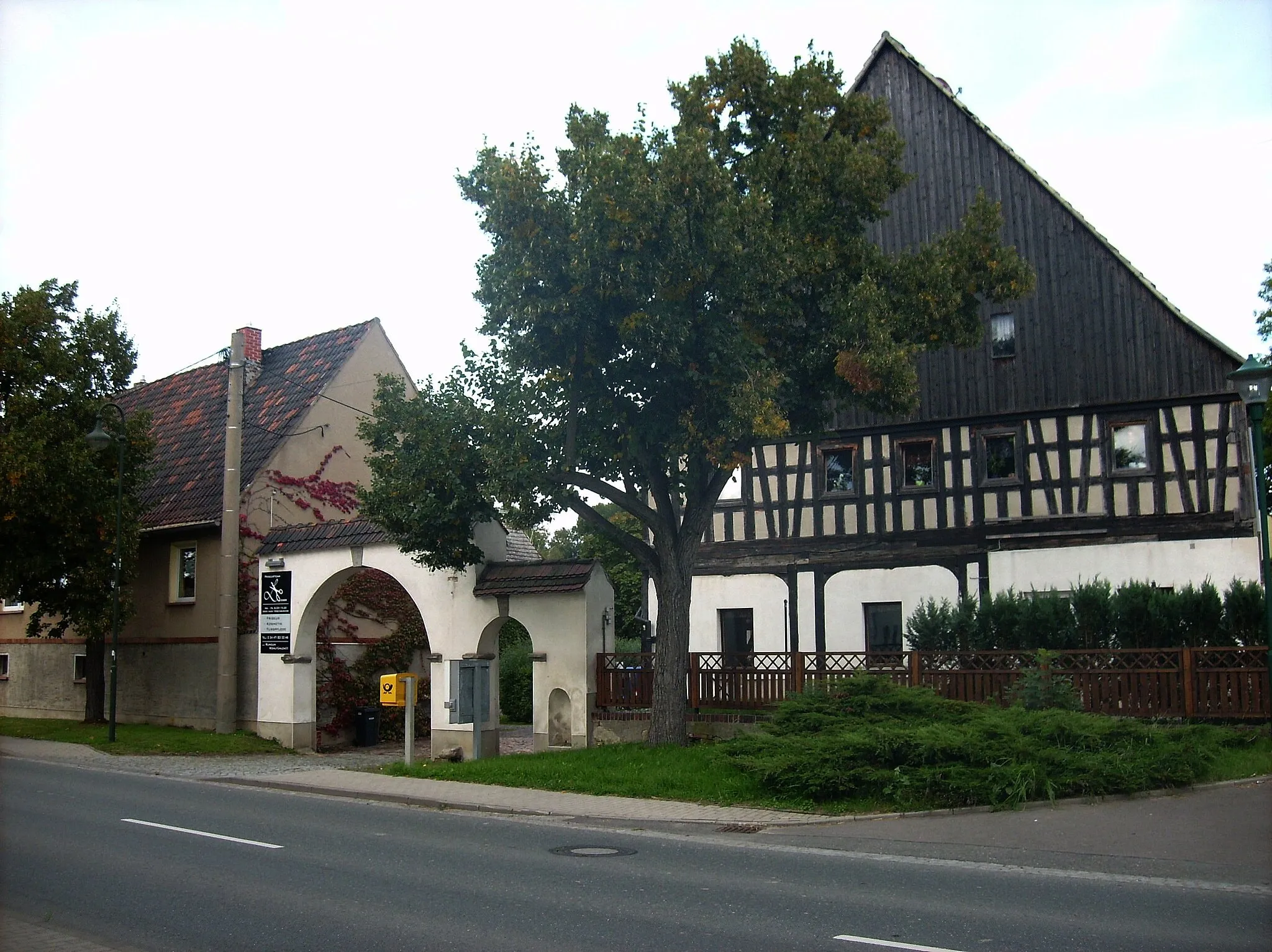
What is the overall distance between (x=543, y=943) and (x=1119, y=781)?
8.07 meters

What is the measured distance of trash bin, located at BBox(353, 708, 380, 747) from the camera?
26078 mm

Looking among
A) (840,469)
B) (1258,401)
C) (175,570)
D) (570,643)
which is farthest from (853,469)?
(175,570)

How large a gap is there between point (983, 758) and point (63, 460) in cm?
1874

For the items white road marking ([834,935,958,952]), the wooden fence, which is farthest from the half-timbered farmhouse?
white road marking ([834,935,958,952])

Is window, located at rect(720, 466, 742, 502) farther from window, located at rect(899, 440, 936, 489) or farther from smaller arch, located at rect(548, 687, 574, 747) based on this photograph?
smaller arch, located at rect(548, 687, 574, 747)

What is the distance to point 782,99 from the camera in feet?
57.2

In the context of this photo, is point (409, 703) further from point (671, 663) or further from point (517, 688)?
point (517, 688)

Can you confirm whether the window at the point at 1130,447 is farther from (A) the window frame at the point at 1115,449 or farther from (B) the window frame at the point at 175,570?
(B) the window frame at the point at 175,570

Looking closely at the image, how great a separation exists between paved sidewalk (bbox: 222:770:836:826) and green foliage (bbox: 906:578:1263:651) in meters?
7.80

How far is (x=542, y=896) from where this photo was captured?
8.94m

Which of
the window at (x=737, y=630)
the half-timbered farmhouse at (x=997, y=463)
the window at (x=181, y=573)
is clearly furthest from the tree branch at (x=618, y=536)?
the window at (x=181, y=573)

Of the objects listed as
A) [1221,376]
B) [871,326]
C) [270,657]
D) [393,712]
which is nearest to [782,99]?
[871,326]

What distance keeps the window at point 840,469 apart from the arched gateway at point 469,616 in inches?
321

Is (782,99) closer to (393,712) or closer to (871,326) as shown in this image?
(871,326)
